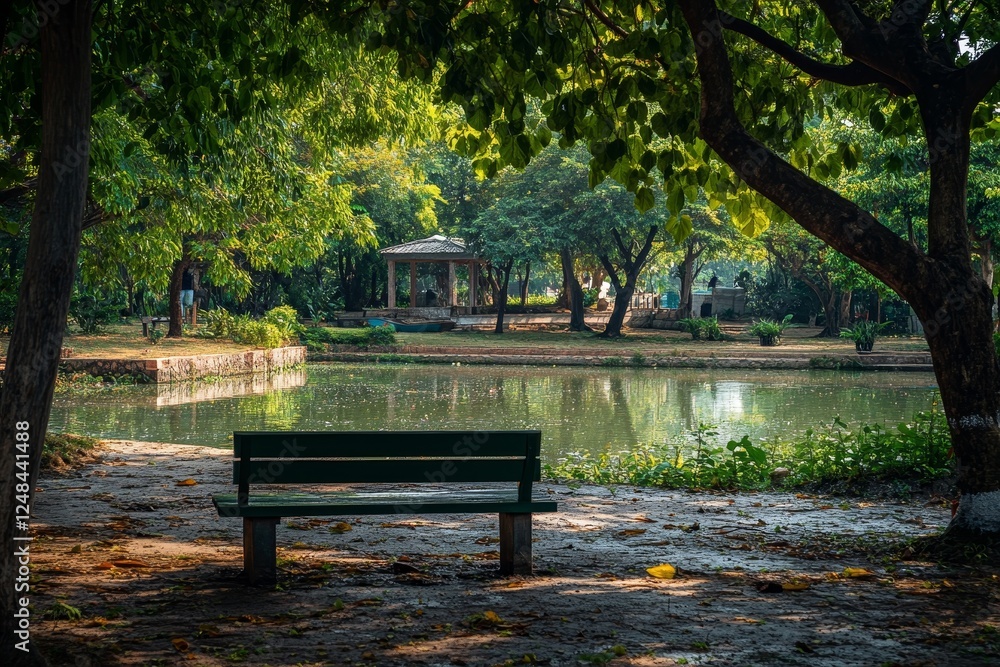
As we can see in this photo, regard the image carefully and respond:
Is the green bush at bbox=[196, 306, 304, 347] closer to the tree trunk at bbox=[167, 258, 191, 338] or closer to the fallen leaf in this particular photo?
the tree trunk at bbox=[167, 258, 191, 338]

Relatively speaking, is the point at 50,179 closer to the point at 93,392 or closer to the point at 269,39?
the point at 269,39

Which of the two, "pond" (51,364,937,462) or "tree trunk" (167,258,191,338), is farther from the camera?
"tree trunk" (167,258,191,338)

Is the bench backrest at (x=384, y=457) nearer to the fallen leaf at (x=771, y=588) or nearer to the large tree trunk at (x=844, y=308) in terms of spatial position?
the fallen leaf at (x=771, y=588)

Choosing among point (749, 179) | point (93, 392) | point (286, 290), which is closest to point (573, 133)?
point (749, 179)

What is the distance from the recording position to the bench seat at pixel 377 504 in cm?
484

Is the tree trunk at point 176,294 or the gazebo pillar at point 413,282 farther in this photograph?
the gazebo pillar at point 413,282

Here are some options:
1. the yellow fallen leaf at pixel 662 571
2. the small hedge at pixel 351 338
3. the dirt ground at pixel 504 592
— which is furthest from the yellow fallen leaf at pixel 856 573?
the small hedge at pixel 351 338

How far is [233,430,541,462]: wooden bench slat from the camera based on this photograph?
4871 millimetres

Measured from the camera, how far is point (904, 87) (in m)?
6.25

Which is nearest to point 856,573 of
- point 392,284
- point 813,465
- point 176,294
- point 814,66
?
point 814,66

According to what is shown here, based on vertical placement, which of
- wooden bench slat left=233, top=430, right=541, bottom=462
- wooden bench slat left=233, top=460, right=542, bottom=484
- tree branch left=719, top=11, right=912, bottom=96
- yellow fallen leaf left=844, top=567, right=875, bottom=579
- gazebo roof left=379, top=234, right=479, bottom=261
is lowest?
yellow fallen leaf left=844, top=567, right=875, bottom=579

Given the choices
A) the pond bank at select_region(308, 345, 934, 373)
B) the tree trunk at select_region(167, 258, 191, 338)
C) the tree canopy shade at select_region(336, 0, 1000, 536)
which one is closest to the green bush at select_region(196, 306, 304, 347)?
the tree trunk at select_region(167, 258, 191, 338)

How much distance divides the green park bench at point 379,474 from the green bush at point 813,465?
399 centimetres

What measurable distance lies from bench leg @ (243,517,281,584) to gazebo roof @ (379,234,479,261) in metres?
35.6
